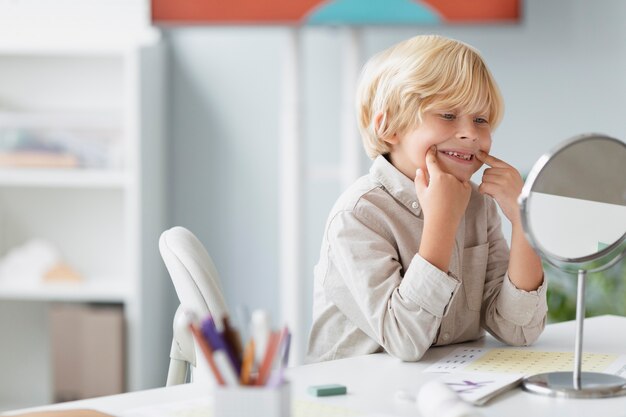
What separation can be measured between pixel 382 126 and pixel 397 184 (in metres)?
0.09

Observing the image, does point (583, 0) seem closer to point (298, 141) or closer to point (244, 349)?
point (298, 141)

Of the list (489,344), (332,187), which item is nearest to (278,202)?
(332,187)

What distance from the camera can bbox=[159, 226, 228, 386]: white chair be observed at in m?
1.34

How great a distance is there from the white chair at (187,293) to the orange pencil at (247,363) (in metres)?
0.36

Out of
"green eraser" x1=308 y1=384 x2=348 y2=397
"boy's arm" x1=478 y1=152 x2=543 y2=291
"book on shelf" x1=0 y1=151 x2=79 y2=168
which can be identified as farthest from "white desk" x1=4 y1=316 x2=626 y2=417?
"book on shelf" x1=0 y1=151 x2=79 y2=168

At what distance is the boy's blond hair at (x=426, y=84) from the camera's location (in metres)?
1.45

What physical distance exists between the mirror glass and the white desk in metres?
0.17

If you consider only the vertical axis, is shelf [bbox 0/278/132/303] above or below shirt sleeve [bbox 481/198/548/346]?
below

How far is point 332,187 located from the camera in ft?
11.1

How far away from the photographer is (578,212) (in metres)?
1.21

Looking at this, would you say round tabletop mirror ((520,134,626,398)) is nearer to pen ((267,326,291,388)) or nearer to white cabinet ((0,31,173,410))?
pen ((267,326,291,388))

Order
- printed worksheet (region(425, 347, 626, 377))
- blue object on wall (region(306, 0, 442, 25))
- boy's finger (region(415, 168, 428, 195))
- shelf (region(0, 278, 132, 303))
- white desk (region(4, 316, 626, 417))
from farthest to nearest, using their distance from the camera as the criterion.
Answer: shelf (region(0, 278, 132, 303))
blue object on wall (region(306, 0, 442, 25))
boy's finger (region(415, 168, 428, 195))
printed worksheet (region(425, 347, 626, 377))
white desk (region(4, 316, 626, 417))

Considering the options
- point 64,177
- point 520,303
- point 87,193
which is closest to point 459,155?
Answer: point 520,303

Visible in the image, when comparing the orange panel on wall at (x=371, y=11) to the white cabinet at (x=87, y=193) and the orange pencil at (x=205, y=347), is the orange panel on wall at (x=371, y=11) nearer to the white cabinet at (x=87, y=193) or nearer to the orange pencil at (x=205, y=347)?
the white cabinet at (x=87, y=193)
